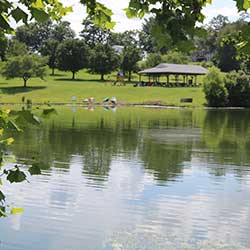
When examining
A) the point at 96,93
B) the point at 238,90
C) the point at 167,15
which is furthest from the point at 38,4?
the point at 96,93

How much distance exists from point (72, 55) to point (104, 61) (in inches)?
240

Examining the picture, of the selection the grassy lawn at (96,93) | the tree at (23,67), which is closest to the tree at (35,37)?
the grassy lawn at (96,93)

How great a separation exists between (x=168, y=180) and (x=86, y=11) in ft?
46.5

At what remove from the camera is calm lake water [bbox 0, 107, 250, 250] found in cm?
1065

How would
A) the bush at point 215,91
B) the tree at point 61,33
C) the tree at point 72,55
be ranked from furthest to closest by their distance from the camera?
1. the tree at point 61,33
2. the tree at point 72,55
3. the bush at point 215,91

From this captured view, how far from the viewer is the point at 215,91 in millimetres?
68375

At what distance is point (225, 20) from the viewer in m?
156

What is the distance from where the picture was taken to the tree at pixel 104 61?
9475cm

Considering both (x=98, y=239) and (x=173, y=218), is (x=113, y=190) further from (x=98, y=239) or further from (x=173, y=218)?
(x=98, y=239)

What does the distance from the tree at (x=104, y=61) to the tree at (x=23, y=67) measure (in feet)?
46.5

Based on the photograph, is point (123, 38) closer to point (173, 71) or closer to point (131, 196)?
point (173, 71)

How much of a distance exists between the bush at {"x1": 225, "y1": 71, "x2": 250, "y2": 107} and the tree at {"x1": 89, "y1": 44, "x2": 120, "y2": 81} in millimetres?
29577

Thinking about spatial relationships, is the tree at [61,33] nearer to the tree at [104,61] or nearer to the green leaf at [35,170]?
the tree at [104,61]

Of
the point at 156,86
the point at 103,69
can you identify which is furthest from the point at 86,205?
the point at 103,69
